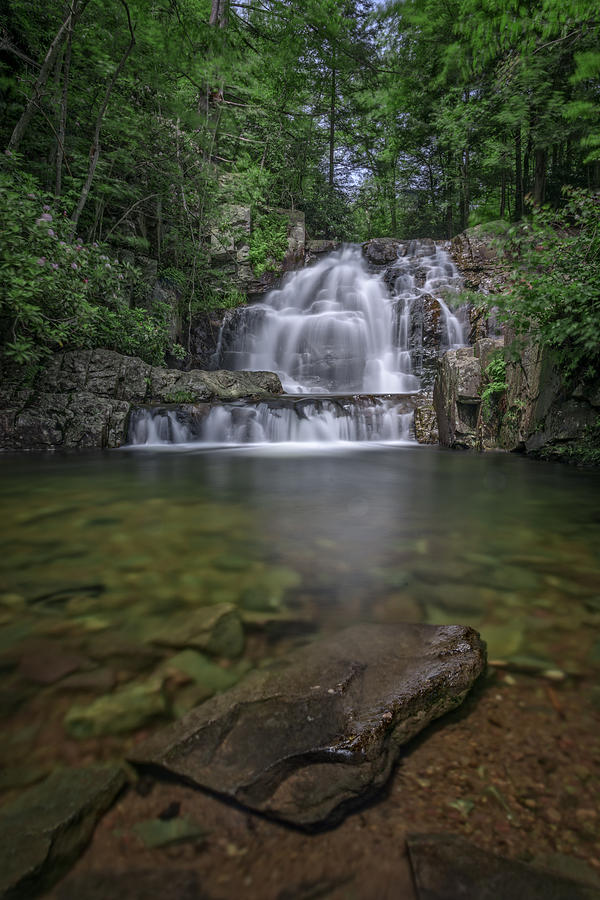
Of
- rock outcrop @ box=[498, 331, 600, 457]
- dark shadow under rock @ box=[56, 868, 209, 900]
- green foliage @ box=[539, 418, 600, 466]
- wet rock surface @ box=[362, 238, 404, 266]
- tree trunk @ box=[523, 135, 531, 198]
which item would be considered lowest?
dark shadow under rock @ box=[56, 868, 209, 900]

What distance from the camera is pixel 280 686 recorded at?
1257 mm

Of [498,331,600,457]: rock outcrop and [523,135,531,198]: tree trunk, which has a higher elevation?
[523,135,531,198]: tree trunk

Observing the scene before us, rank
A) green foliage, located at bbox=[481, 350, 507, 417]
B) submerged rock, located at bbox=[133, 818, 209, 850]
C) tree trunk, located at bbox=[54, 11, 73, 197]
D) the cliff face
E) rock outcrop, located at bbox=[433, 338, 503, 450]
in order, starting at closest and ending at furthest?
submerged rock, located at bbox=[133, 818, 209, 850]
the cliff face
green foliage, located at bbox=[481, 350, 507, 417]
tree trunk, located at bbox=[54, 11, 73, 197]
rock outcrop, located at bbox=[433, 338, 503, 450]

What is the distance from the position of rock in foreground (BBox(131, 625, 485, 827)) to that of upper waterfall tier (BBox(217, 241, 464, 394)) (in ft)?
37.7

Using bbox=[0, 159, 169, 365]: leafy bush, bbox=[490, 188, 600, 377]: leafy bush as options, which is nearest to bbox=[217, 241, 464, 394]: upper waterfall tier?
bbox=[0, 159, 169, 365]: leafy bush

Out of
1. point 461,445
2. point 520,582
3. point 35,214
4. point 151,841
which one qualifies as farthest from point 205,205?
point 151,841

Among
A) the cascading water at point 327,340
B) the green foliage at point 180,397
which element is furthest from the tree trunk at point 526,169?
the green foliage at point 180,397

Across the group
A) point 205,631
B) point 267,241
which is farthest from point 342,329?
point 205,631

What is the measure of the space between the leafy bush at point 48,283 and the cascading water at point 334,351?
6.94 feet

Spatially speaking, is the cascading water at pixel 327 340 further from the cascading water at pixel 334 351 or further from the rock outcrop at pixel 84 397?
the rock outcrop at pixel 84 397

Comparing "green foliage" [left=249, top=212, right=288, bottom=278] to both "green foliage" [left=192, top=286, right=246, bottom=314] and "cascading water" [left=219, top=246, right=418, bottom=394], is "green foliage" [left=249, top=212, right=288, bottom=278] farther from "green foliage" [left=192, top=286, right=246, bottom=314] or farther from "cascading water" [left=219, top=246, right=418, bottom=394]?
"green foliage" [left=192, top=286, right=246, bottom=314]

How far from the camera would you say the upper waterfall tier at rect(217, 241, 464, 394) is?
1328 cm

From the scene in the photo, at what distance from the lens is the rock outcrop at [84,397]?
7.89 m

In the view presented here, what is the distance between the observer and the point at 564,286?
500cm
